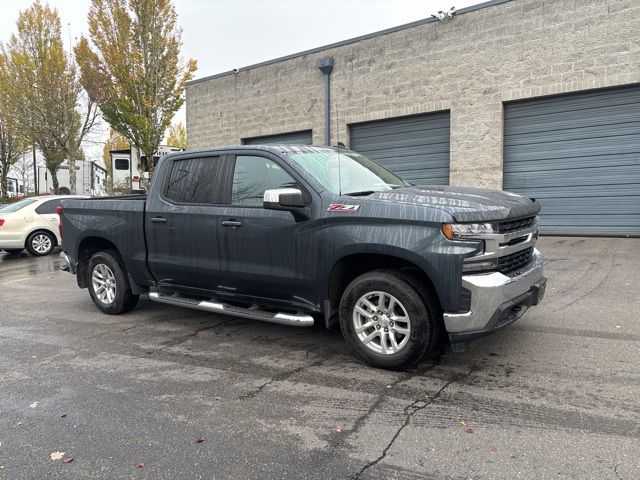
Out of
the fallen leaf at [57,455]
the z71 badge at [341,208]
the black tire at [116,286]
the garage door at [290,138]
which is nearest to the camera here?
the fallen leaf at [57,455]

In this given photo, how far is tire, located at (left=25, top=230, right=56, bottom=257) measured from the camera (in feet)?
43.3

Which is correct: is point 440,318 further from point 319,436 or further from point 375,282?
point 319,436

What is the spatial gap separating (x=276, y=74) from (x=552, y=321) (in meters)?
13.4

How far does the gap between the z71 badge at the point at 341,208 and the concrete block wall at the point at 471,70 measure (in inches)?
316

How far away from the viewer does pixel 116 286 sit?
6348 mm

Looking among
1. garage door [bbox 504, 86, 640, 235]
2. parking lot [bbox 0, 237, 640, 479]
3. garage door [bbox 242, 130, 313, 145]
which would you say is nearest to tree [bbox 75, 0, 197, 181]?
garage door [bbox 242, 130, 313, 145]

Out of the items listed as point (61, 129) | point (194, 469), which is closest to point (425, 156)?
point (194, 469)

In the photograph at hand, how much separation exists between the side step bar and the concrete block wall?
24.5 ft

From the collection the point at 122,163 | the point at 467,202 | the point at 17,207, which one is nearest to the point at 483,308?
the point at 467,202

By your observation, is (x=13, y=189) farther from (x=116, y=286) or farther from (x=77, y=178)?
(x=116, y=286)

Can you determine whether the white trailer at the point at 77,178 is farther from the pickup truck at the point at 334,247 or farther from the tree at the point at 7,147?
the pickup truck at the point at 334,247

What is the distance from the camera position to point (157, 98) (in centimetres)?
2234

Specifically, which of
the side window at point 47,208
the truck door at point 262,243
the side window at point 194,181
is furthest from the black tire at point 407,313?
the side window at point 47,208

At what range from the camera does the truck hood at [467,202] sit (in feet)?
12.6
